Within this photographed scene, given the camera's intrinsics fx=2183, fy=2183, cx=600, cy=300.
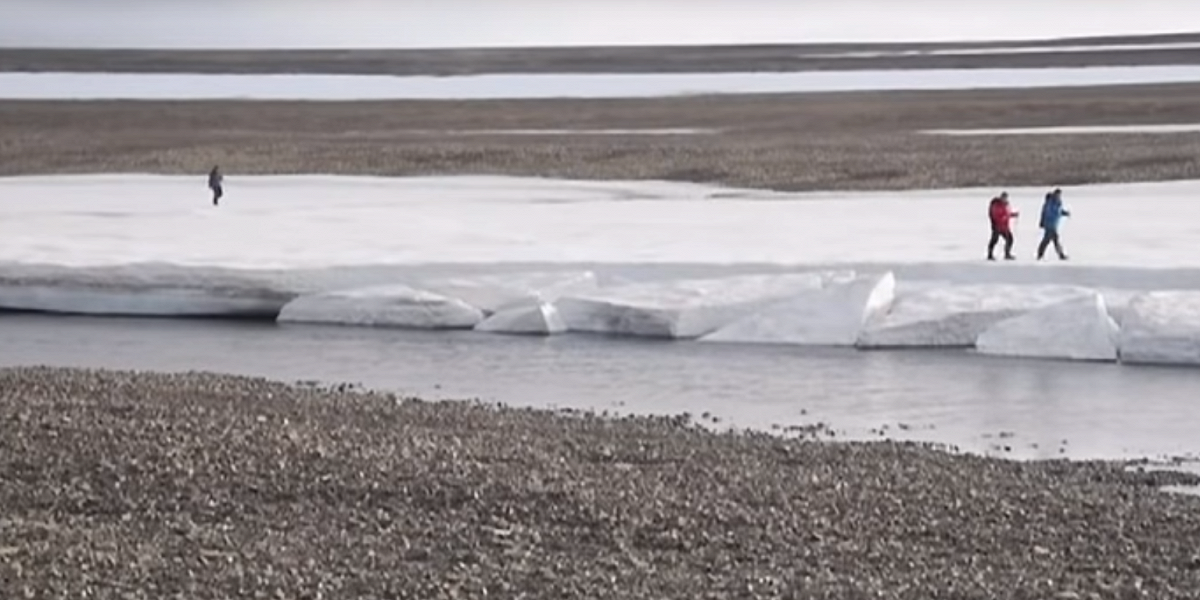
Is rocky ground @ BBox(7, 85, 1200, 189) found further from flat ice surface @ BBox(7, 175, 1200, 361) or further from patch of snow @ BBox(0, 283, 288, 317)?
patch of snow @ BBox(0, 283, 288, 317)

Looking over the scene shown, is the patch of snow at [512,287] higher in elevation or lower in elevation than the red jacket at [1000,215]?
lower

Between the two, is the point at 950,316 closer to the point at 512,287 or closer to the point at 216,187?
the point at 512,287

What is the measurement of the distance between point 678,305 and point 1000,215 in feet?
12.4

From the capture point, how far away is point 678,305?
2144 centimetres

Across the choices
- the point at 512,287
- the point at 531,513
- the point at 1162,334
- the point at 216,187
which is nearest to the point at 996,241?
the point at 1162,334

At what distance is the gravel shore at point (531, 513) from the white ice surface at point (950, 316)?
552 cm

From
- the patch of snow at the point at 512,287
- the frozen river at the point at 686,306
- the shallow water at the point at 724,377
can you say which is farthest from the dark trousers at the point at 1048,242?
the patch of snow at the point at 512,287

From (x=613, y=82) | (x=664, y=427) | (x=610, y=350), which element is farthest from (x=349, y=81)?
(x=664, y=427)

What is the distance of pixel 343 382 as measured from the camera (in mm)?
18250

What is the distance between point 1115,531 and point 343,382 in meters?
8.15

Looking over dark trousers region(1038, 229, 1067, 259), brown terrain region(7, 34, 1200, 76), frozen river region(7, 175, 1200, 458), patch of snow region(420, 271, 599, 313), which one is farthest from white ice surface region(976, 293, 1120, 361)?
brown terrain region(7, 34, 1200, 76)

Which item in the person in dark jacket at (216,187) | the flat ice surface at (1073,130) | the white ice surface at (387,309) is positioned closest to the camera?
the white ice surface at (387,309)

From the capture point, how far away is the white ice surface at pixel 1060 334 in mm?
19516

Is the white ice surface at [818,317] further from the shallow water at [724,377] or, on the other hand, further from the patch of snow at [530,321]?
the patch of snow at [530,321]
